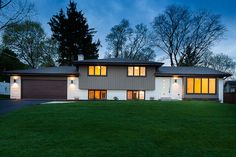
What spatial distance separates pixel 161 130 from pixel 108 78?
18.4 meters

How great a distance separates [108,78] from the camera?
86.9ft

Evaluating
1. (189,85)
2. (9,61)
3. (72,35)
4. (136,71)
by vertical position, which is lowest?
(189,85)

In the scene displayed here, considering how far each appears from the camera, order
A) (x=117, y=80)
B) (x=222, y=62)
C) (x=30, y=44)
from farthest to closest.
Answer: (x=222, y=62), (x=30, y=44), (x=117, y=80)

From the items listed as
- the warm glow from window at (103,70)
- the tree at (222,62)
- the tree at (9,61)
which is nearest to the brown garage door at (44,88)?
the warm glow from window at (103,70)

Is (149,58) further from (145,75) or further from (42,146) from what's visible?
(42,146)

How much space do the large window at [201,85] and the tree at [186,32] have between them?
14.5 metres

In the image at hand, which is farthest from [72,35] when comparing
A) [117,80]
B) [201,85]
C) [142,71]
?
[201,85]

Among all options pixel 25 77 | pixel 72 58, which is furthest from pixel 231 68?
pixel 25 77

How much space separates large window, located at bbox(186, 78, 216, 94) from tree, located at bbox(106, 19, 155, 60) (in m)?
17.2

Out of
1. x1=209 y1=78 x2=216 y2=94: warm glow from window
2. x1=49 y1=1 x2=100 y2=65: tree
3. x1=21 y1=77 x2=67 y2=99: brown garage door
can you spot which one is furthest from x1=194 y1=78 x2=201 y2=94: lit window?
x1=49 y1=1 x2=100 y2=65: tree

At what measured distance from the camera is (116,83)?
26.5 metres

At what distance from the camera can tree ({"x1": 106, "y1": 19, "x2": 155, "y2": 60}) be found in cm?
4328

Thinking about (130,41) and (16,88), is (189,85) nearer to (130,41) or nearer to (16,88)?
(16,88)

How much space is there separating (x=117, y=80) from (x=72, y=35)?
2026 centimetres
